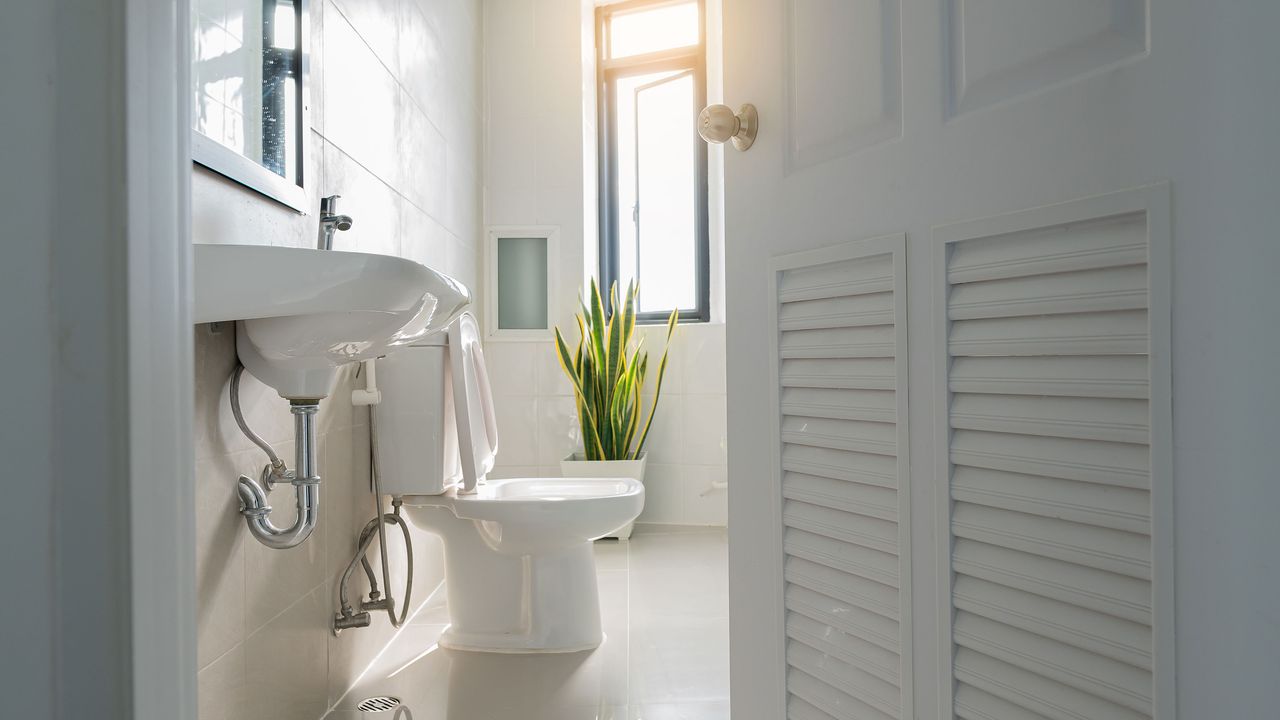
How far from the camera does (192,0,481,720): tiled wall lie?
1.23 meters

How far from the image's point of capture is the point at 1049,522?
63cm

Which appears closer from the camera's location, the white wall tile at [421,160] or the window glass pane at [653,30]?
the white wall tile at [421,160]

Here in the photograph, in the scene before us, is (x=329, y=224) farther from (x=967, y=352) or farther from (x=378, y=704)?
(x=967, y=352)

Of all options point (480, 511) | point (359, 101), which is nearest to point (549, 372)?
point (480, 511)

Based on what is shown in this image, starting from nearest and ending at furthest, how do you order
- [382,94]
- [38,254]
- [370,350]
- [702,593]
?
[38,254] → [370,350] → [382,94] → [702,593]

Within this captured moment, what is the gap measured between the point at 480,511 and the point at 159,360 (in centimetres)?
158

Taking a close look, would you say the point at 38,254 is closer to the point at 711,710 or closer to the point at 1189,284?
the point at 1189,284

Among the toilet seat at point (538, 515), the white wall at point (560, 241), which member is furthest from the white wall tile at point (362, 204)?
the white wall at point (560, 241)

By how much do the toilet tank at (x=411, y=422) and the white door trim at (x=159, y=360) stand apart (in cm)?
153

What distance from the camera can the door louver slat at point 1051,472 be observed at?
0.57 m

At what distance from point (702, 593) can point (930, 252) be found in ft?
6.64

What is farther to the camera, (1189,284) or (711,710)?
(711,710)

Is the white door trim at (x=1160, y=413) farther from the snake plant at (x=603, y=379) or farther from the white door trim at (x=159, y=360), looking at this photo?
the snake plant at (x=603, y=379)

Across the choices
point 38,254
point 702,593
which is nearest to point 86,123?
point 38,254
